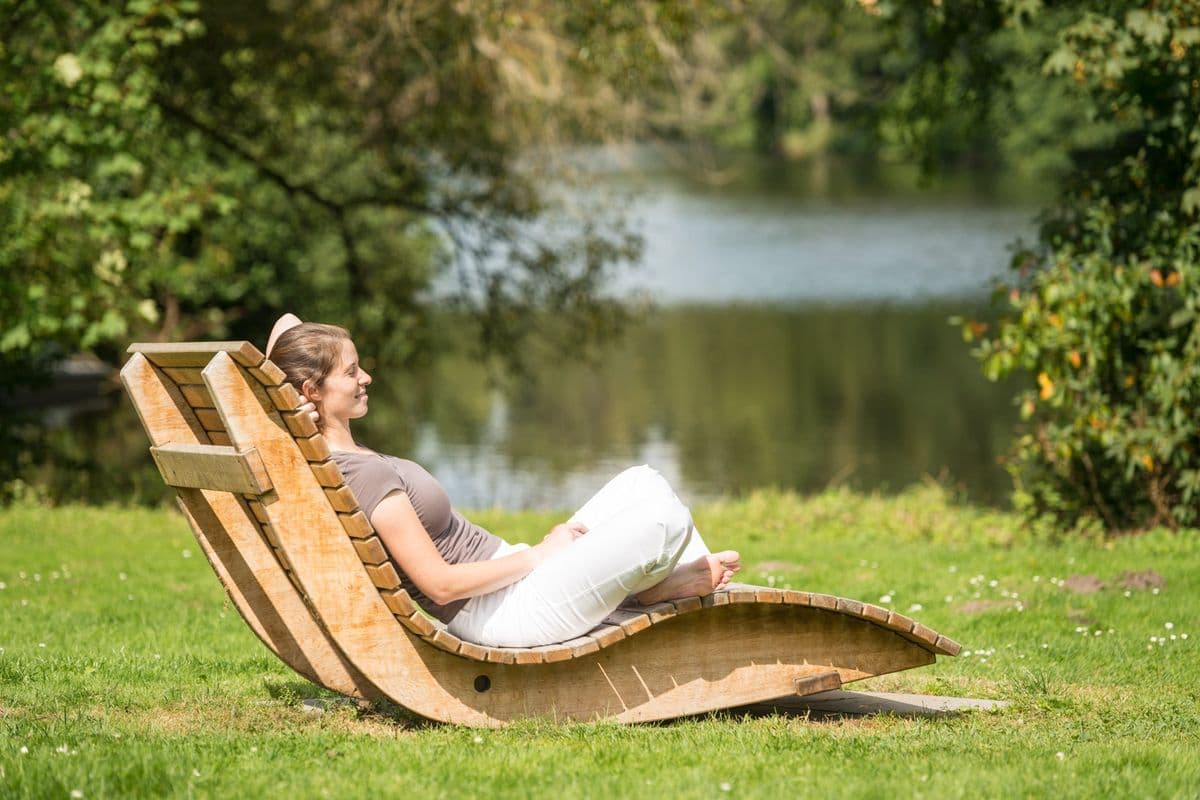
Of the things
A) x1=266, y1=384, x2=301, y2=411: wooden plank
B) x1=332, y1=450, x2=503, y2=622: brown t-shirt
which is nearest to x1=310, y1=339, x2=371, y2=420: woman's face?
x1=332, y1=450, x2=503, y2=622: brown t-shirt

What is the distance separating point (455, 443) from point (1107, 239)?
43.7ft

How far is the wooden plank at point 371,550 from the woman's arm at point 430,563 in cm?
14

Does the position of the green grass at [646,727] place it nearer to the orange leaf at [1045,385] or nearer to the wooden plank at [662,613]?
the wooden plank at [662,613]

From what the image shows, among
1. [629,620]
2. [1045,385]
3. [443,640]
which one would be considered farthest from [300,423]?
[1045,385]

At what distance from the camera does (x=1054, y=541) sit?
35.7ft

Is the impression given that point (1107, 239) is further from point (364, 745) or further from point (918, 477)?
point (918, 477)

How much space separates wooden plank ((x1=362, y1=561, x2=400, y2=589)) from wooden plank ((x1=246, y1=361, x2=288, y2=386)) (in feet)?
2.16

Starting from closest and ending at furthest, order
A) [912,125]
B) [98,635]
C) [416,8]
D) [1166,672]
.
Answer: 1. [1166,672]
2. [98,635]
3. [912,125]
4. [416,8]

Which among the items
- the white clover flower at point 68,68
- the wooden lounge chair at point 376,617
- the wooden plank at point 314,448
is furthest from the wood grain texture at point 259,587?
the white clover flower at point 68,68

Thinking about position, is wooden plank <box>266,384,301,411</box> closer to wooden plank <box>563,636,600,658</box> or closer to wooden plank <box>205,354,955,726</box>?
wooden plank <box>205,354,955,726</box>

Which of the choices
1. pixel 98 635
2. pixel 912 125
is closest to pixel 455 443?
pixel 912 125

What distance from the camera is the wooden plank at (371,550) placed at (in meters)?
4.68

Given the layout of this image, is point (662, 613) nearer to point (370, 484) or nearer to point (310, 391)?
point (370, 484)

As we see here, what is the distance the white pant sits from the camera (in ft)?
16.0
